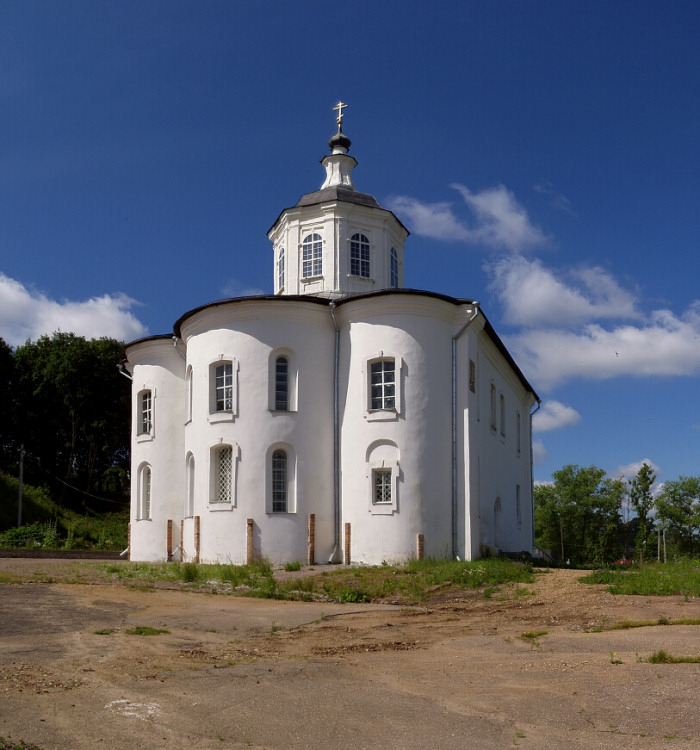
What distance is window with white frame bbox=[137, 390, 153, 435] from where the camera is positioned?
95.0 ft

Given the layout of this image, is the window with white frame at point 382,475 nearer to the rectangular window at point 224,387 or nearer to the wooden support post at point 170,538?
the rectangular window at point 224,387

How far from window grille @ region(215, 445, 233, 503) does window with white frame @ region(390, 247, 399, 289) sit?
9262mm

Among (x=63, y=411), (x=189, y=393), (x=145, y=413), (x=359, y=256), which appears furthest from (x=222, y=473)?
(x=63, y=411)

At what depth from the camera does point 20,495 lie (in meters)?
41.4

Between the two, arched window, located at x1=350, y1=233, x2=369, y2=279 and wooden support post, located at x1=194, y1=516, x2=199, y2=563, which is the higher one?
arched window, located at x1=350, y1=233, x2=369, y2=279

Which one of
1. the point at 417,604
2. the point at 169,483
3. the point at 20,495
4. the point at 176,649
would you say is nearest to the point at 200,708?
the point at 176,649

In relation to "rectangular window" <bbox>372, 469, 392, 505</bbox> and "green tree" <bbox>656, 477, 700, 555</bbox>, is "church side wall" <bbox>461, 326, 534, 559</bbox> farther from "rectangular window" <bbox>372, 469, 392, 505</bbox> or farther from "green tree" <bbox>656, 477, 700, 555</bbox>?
"green tree" <bbox>656, 477, 700, 555</bbox>

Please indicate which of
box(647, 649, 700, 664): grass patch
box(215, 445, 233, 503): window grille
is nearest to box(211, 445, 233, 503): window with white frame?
box(215, 445, 233, 503): window grille

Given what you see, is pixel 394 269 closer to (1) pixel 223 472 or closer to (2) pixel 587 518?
(1) pixel 223 472

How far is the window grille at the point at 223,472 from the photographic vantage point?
24500mm

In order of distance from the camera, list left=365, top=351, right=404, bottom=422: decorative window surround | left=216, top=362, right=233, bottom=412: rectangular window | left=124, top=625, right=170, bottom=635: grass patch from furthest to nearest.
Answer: left=216, top=362, right=233, bottom=412: rectangular window
left=365, top=351, right=404, bottom=422: decorative window surround
left=124, top=625, right=170, bottom=635: grass patch

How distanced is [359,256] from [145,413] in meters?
9.26

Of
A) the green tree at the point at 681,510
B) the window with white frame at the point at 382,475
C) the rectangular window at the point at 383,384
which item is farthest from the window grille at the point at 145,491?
the green tree at the point at 681,510

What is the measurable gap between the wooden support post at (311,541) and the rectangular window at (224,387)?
405 centimetres
